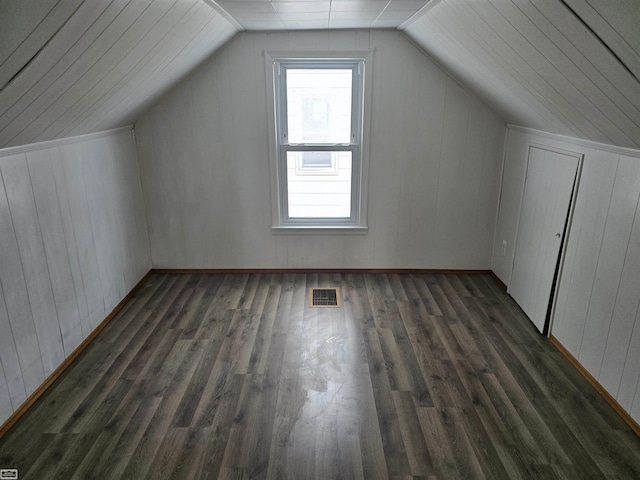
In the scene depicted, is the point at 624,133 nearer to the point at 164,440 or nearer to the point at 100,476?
the point at 164,440

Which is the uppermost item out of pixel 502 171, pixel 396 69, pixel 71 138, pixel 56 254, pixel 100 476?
pixel 396 69

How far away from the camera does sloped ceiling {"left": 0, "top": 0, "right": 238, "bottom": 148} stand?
60.8 inches

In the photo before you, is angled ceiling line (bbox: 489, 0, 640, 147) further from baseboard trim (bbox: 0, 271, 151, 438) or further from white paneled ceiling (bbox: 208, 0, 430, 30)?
baseboard trim (bbox: 0, 271, 151, 438)

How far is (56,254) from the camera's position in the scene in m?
2.73

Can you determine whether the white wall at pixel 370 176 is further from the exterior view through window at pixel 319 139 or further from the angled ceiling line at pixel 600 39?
the angled ceiling line at pixel 600 39

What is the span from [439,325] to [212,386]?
181 centimetres

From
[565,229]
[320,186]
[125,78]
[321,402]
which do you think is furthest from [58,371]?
[565,229]

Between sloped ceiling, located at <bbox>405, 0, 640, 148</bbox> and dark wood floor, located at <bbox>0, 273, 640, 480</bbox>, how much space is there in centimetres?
156

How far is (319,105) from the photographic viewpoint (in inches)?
160

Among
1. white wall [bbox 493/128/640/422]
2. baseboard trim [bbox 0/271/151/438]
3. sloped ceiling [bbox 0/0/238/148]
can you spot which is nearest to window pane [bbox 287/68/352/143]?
sloped ceiling [bbox 0/0/238/148]

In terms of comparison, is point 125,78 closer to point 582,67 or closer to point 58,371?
point 58,371

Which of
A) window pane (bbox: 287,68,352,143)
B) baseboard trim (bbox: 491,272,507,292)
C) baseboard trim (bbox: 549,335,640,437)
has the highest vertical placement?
window pane (bbox: 287,68,352,143)

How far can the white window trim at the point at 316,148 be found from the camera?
3.81 meters

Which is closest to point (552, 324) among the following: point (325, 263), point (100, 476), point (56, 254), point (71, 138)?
point (325, 263)
